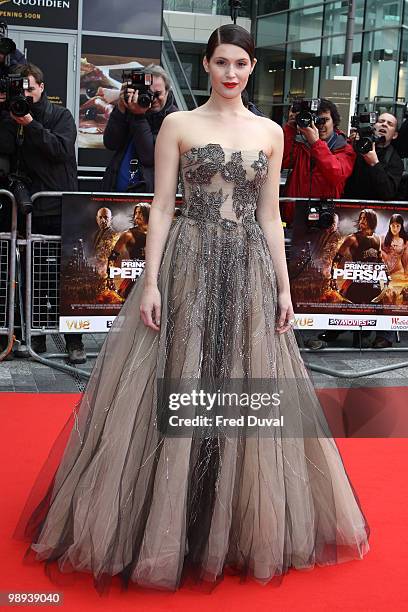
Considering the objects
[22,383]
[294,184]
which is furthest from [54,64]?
[22,383]

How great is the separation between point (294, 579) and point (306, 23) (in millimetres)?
22337

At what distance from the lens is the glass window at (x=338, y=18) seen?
2244 centimetres

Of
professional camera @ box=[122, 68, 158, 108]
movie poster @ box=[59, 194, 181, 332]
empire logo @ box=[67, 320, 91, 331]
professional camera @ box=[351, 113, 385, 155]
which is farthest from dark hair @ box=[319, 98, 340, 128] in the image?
empire logo @ box=[67, 320, 91, 331]

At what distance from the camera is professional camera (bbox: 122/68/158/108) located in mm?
6348

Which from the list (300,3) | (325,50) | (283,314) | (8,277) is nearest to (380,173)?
(8,277)

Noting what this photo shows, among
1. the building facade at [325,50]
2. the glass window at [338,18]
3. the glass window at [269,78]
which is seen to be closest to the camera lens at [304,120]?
the building facade at [325,50]

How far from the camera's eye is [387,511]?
406cm

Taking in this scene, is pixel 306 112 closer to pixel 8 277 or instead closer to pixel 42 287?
pixel 42 287

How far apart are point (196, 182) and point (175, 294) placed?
1.33 feet

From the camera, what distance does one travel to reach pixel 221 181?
3.43m

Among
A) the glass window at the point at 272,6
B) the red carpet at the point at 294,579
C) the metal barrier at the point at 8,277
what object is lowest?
the red carpet at the point at 294,579

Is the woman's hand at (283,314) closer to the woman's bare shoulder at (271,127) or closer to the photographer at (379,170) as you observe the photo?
the woman's bare shoulder at (271,127)

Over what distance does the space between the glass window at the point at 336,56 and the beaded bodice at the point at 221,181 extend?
19.7m

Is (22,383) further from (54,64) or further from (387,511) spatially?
(54,64)
